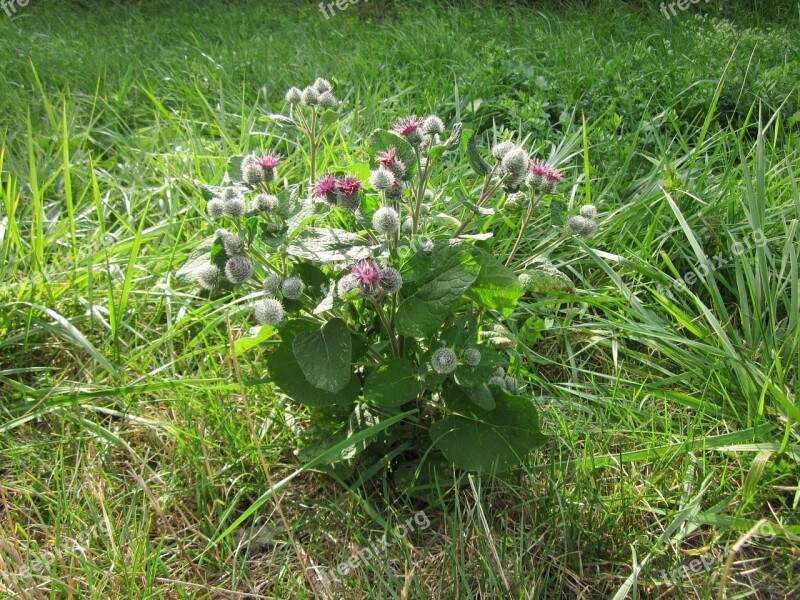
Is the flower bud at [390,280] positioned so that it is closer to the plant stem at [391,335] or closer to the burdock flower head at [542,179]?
the plant stem at [391,335]

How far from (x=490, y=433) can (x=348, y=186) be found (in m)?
0.61

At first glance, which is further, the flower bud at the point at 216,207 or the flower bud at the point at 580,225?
the flower bud at the point at 580,225

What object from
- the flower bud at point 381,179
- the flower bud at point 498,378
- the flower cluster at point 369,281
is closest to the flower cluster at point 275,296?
the flower cluster at point 369,281

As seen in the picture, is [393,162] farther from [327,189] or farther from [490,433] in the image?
[490,433]

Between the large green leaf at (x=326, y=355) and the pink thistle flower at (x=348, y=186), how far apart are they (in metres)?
0.26

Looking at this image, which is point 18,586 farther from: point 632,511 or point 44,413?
point 632,511

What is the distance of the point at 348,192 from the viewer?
4.50ft

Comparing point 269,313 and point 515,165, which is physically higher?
point 515,165

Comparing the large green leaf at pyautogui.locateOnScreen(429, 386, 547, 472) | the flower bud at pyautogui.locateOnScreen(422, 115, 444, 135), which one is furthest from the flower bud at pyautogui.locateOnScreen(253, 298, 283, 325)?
the flower bud at pyautogui.locateOnScreen(422, 115, 444, 135)

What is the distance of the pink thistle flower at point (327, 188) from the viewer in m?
1.40

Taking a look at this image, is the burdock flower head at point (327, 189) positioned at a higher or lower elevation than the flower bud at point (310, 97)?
lower

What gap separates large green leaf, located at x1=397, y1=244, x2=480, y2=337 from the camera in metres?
1.33

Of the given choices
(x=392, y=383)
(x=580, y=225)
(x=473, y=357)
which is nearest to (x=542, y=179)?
(x=580, y=225)

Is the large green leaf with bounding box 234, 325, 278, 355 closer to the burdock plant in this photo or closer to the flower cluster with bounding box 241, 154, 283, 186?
the burdock plant
